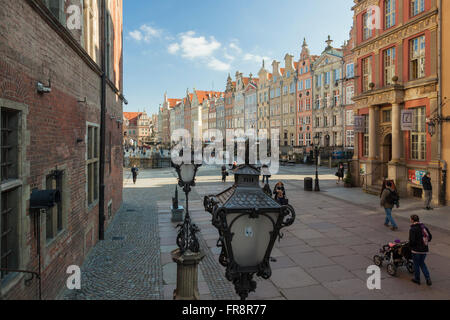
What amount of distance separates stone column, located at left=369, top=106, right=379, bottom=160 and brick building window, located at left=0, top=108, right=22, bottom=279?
2068 centimetres

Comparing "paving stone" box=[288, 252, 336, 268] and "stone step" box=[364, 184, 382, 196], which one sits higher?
"stone step" box=[364, 184, 382, 196]

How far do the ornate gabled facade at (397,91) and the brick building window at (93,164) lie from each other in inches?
595

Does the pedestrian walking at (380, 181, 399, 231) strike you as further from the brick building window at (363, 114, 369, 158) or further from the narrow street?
the brick building window at (363, 114, 369, 158)

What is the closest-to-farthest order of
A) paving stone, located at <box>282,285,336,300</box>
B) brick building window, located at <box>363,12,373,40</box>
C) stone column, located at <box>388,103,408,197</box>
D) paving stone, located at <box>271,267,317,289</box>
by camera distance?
1. paving stone, located at <box>282,285,336,300</box>
2. paving stone, located at <box>271,267,317,289</box>
3. stone column, located at <box>388,103,408,197</box>
4. brick building window, located at <box>363,12,373,40</box>

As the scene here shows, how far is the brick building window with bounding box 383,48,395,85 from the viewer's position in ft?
65.9

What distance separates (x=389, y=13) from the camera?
66.0 ft

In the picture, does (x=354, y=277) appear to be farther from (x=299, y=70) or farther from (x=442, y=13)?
(x=299, y=70)

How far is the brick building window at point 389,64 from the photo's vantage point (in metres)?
20.1

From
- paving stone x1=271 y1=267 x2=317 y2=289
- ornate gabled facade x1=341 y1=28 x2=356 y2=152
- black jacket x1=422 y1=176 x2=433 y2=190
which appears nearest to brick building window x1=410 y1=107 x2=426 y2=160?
black jacket x1=422 y1=176 x2=433 y2=190

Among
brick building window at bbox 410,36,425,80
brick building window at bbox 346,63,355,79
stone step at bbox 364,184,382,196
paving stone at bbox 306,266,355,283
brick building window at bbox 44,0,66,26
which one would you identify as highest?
brick building window at bbox 346,63,355,79

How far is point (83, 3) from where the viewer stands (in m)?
9.50

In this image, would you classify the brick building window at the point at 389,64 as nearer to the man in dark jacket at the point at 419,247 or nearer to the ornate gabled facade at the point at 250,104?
the man in dark jacket at the point at 419,247

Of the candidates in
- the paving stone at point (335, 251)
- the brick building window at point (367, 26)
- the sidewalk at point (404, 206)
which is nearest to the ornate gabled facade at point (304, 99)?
the brick building window at point (367, 26)

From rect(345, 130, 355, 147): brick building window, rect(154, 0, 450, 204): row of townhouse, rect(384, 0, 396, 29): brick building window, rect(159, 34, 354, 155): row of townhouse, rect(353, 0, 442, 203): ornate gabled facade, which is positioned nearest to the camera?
rect(154, 0, 450, 204): row of townhouse
